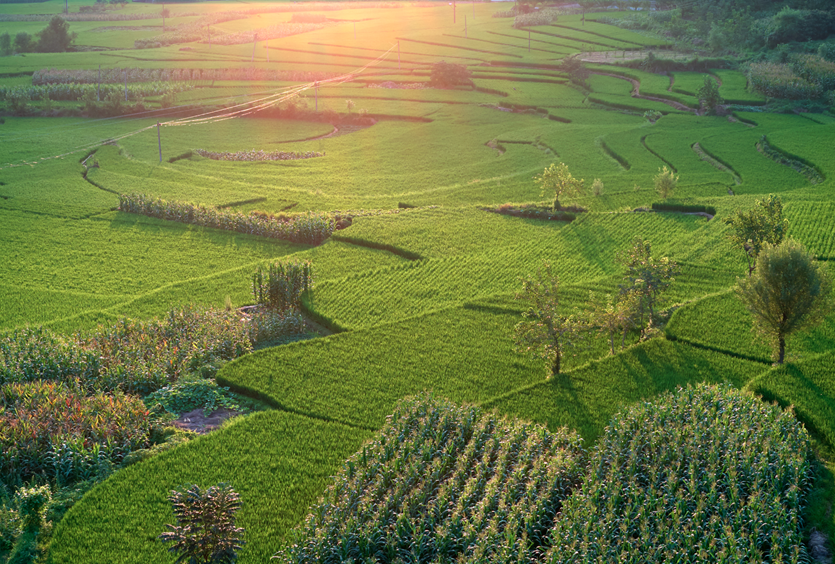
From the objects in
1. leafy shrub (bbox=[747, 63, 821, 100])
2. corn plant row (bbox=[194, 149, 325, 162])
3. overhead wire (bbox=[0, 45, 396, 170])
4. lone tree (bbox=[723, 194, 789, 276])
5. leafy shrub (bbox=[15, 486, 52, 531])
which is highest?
leafy shrub (bbox=[747, 63, 821, 100])

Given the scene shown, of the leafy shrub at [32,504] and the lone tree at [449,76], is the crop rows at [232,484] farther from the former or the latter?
the lone tree at [449,76]

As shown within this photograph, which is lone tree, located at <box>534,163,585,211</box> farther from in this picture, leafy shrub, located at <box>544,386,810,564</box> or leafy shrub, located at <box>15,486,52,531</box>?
leafy shrub, located at <box>15,486,52,531</box>

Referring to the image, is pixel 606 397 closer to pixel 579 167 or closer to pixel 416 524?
pixel 416 524

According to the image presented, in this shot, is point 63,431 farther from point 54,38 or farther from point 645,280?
point 54,38

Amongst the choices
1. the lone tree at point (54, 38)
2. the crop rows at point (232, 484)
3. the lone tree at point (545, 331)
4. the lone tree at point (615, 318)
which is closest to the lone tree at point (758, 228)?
the lone tree at point (615, 318)

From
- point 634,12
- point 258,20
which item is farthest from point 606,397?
point 258,20

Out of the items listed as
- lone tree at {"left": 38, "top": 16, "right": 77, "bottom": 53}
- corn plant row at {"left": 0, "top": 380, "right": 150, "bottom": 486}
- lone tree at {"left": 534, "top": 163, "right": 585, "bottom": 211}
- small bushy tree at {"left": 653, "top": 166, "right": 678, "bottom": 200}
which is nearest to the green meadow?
small bushy tree at {"left": 653, "top": 166, "right": 678, "bottom": 200}
